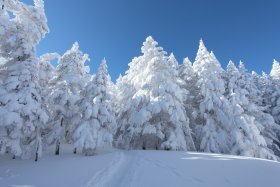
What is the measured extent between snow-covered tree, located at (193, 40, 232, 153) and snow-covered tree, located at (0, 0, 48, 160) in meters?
19.5

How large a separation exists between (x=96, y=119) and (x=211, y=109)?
15690 millimetres

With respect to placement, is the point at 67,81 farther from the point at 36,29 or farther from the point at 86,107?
the point at 36,29

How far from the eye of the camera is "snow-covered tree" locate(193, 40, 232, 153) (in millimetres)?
28781

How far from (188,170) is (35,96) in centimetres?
1324

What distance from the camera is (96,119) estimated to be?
24484 millimetres

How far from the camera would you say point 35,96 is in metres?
18.8

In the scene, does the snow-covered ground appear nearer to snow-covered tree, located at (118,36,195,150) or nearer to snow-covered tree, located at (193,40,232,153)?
snow-covered tree, located at (118,36,195,150)

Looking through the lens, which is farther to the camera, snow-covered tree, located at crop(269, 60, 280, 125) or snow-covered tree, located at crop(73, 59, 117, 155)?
snow-covered tree, located at crop(269, 60, 280, 125)

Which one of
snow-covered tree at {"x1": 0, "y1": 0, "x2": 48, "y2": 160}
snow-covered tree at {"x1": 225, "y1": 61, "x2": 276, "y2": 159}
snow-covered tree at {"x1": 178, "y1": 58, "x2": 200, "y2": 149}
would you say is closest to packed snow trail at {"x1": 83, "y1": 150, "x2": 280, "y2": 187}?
snow-covered tree at {"x1": 0, "y1": 0, "x2": 48, "y2": 160}

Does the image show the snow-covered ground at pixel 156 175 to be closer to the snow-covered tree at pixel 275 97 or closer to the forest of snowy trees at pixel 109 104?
the forest of snowy trees at pixel 109 104

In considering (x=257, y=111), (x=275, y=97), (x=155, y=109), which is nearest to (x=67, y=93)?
(x=155, y=109)

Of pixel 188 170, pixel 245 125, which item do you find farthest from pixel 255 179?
pixel 245 125

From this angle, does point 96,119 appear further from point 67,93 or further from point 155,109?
point 155,109

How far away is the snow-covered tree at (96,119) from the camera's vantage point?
2291 cm
